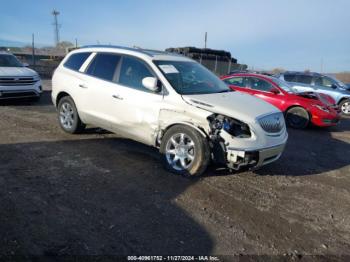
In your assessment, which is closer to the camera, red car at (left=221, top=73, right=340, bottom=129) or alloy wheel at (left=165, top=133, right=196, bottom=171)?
alloy wheel at (left=165, top=133, right=196, bottom=171)

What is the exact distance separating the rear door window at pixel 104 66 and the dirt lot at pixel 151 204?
1341mm

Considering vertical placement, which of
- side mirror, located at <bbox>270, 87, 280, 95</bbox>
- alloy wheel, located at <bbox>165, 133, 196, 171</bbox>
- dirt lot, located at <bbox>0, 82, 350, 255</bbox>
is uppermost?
side mirror, located at <bbox>270, 87, 280, 95</bbox>

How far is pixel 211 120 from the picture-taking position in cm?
438

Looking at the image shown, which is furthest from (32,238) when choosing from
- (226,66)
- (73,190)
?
(226,66)

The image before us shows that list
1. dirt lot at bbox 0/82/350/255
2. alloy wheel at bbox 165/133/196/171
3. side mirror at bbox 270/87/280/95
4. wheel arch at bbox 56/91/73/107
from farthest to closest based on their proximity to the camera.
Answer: side mirror at bbox 270/87/280/95, wheel arch at bbox 56/91/73/107, alloy wheel at bbox 165/133/196/171, dirt lot at bbox 0/82/350/255

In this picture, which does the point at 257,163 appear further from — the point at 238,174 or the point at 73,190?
the point at 73,190

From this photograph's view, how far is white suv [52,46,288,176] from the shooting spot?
438 cm

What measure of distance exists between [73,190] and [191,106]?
2009 mm

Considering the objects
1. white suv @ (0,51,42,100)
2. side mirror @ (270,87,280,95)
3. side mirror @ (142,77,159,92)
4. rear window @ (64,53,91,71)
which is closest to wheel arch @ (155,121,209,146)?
side mirror @ (142,77,159,92)

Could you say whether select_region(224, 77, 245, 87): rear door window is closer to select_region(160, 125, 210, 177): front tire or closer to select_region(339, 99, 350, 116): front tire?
select_region(339, 99, 350, 116): front tire

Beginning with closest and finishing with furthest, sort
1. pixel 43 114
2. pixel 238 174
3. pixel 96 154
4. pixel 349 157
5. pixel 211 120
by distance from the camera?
1. pixel 211 120
2. pixel 238 174
3. pixel 96 154
4. pixel 349 157
5. pixel 43 114

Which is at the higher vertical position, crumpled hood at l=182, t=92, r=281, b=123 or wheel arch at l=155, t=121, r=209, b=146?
crumpled hood at l=182, t=92, r=281, b=123

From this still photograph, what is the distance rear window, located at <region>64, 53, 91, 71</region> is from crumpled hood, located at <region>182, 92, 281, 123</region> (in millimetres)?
2667

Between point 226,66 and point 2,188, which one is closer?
point 2,188
